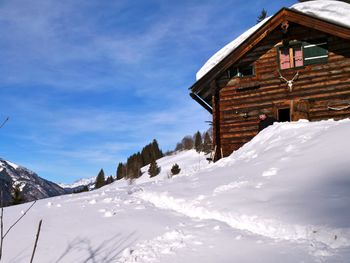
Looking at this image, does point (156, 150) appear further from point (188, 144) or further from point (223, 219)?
point (223, 219)

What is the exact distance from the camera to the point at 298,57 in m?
14.6

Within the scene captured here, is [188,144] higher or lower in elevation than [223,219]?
higher

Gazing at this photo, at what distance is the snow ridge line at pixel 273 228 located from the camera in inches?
175

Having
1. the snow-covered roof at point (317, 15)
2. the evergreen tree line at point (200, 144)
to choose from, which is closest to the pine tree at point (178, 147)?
the evergreen tree line at point (200, 144)

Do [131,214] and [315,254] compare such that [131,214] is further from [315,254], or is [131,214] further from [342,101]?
[342,101]

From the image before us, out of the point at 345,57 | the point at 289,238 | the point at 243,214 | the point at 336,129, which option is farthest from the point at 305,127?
the point at 289,238

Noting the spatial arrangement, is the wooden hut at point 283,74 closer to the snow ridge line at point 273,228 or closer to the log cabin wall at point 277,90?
the log cabin wall at point 277,90

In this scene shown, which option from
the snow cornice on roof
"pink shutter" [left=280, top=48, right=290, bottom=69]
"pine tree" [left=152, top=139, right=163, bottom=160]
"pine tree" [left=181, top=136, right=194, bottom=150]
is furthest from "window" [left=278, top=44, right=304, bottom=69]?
"pine tree" [left=152, top=139, right=163, bottom=160]

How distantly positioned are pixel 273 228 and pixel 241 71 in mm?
11229

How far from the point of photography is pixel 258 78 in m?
15.2

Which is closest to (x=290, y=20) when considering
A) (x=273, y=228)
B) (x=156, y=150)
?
(x=273, y=228)

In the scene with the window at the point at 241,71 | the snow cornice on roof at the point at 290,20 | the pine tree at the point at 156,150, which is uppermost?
the pine tree at the point at 156,150

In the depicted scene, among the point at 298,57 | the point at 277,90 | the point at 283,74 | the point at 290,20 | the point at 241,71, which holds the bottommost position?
the point at 277,90

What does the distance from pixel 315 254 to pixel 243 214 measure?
5.77 ft
